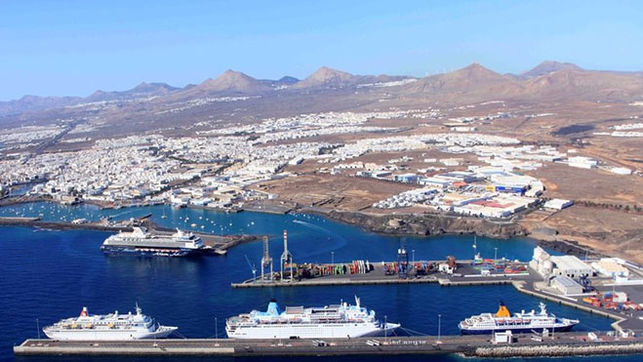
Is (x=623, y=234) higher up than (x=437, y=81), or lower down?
lower down

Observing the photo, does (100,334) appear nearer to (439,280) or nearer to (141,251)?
(141,251)

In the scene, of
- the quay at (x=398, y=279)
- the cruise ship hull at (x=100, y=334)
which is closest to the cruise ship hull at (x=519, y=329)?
the quay at (x=398, y=279)

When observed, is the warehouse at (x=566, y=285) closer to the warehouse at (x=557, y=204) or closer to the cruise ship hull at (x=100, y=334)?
the warehouse at (x=557, y=204)

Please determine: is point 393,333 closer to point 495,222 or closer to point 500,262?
point 500,262

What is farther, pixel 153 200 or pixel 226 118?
pixel 226 118

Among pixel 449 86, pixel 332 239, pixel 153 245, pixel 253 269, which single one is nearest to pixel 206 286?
pixel 253 269

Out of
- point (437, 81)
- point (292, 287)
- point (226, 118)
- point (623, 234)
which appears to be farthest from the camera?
point (437, 81)

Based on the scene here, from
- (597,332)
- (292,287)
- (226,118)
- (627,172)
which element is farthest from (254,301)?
(226,118)

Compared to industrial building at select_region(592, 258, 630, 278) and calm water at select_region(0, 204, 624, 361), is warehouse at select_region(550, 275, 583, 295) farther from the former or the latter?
industrial building at select_region(592, 258, 630, 278)
